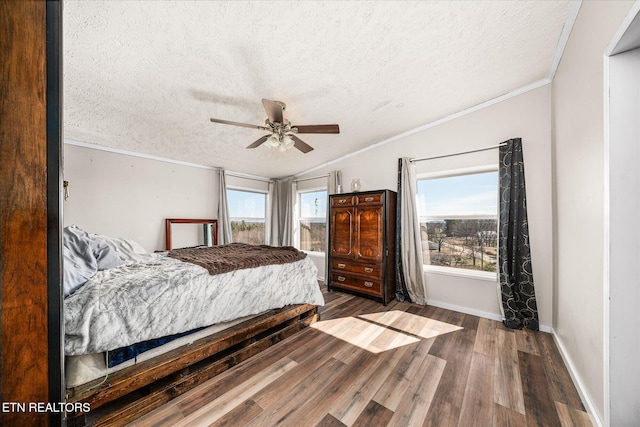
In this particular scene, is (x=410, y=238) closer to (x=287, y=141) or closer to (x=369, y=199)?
(x=369, y=199)

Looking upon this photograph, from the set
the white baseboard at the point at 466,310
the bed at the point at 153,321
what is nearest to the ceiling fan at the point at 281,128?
the bed at the point at 153,321

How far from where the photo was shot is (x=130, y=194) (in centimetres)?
346

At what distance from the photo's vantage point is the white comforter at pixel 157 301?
126 cm

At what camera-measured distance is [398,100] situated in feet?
8.40

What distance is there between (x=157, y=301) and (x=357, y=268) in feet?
8.47

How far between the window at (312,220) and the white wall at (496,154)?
5.41ft

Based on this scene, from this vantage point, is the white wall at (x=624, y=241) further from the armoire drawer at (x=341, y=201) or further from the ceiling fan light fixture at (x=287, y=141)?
the armoire drawer at (x=341, y=201)

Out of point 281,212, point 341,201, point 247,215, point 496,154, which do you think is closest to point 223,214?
point 247,215

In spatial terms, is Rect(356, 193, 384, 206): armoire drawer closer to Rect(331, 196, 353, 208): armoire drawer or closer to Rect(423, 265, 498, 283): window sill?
Rect(331, 196, 353, 208): armoire drawer

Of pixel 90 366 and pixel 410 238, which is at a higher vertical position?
pixel 410 238

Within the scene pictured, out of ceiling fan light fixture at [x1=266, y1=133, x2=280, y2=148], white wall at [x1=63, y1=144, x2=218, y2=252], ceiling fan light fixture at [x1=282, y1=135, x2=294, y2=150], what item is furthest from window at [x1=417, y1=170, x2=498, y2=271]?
white wall at [x1=63, y1=144, x2=218, y2=252]

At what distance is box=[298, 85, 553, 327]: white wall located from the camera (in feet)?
7.99

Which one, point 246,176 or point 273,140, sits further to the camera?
point 246,176

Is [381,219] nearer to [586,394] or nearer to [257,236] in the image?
[586,394]
